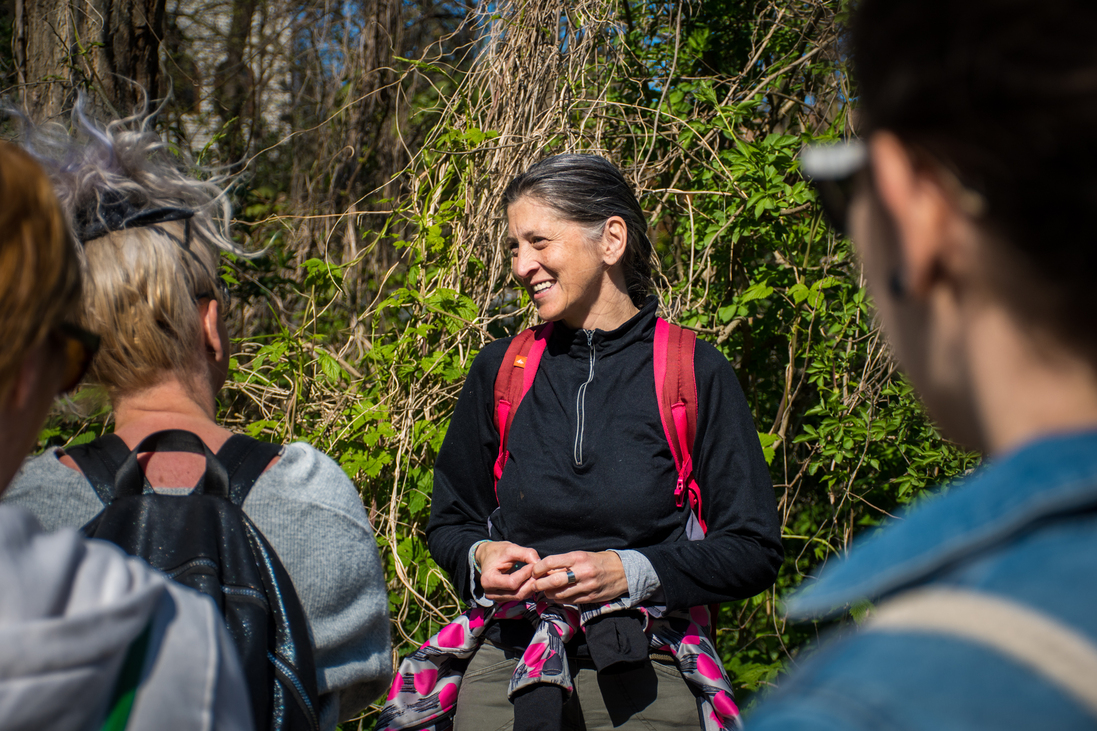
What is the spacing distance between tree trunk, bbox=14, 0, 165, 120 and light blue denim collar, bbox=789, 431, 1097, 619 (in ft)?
12.3

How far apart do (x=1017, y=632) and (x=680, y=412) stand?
→ 4.74 feet

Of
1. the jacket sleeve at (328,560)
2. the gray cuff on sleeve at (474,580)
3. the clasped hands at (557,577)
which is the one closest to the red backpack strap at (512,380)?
the gray cuff on sleeve at (474,580)

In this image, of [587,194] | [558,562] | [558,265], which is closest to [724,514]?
[558,562]

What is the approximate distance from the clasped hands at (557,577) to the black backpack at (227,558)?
2.13 feet

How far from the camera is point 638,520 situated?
185 cm

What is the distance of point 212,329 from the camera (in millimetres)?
1399

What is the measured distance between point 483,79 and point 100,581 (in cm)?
306

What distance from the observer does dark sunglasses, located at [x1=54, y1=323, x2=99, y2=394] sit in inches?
33.9

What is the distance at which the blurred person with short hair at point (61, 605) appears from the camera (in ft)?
2.28

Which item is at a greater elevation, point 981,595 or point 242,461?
point 981,595

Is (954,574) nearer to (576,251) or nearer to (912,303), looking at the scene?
(912,303)

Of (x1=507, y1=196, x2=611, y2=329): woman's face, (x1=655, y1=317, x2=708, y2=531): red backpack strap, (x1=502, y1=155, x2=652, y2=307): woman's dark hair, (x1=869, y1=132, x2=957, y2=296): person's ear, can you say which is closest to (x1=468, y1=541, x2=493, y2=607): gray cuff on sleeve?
(x1=655, y1=317, x2=708, y2=531): red backpack strap

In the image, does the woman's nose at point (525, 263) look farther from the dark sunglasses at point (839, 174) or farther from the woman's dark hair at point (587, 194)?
the dark sunglasses at point (839, 174)

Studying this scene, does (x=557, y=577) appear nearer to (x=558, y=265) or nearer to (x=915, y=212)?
(x=558, y=265)
